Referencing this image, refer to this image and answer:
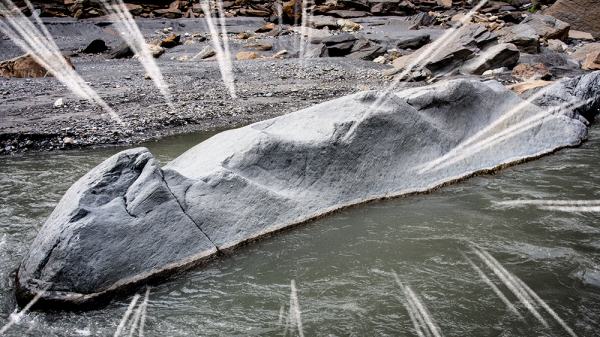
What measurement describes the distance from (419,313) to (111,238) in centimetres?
220

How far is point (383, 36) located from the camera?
18422 mm

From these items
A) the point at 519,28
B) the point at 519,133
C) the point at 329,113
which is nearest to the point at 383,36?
the point at 519,28

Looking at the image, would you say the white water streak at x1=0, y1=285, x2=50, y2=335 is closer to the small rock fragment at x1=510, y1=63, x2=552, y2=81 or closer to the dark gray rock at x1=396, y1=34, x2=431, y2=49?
the small rock fragment at x1=510, y1=63, x2=552, y2=81

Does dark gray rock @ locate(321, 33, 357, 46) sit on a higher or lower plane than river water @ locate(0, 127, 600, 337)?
higher

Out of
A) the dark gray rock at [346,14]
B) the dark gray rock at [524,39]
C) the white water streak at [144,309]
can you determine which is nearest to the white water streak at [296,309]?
the white water streak at [144,309]

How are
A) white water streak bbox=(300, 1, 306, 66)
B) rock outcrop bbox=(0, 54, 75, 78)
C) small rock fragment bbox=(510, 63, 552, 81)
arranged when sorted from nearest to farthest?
1. rock outcrop bbox=(0, 54, 75, 78)
2. small rock fragment bbox=(510, 63, 552, 81)
3. white water streak bbox=(300, 1, 306, 66)

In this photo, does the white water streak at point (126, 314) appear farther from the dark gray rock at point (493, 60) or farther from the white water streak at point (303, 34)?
the dark gray rock at point (493, 60)

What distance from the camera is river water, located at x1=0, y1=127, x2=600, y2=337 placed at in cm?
240

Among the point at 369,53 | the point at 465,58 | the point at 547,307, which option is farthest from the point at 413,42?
the point at 547,307

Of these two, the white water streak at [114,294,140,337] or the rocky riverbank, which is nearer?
the white water streak at [114,294,140,337]

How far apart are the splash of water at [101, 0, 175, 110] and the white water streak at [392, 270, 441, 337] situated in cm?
714

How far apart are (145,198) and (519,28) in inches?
655

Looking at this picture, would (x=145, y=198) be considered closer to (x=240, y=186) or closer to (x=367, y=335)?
(x=240, y=186)

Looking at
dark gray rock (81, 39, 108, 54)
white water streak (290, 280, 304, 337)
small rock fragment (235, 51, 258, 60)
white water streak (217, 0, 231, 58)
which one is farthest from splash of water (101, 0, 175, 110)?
white water streak (290, 280, 304, 337)
